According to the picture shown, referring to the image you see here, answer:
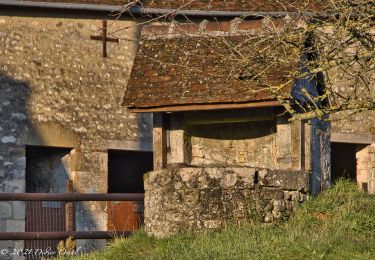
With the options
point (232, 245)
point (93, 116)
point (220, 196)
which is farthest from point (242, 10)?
point (232, 245)

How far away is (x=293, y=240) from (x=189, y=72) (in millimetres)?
4525

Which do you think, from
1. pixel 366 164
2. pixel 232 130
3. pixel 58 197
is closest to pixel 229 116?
pixel 232 130

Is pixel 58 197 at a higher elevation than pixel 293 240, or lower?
higher

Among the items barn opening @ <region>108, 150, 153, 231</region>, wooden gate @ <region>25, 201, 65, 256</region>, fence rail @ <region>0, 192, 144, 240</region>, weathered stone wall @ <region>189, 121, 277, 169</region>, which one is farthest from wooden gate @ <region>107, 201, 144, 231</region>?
fence rail @ <region>0, 192, 144, 240</region>

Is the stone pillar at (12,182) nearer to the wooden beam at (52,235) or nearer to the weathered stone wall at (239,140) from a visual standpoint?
the wooden beam at (52,235)

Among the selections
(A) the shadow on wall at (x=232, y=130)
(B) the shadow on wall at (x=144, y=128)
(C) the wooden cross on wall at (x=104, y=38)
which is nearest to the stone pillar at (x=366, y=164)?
(B) the shadow on wall at (x=144, y=128)

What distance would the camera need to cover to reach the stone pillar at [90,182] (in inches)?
854

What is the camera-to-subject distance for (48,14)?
21891 millimetres

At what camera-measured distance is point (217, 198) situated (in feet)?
47.9

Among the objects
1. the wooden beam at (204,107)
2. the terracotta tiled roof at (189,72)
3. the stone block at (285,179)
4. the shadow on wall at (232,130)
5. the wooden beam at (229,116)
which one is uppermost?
the terracotta tiled roof at (189,72)

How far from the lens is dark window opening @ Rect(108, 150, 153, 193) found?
23530mm

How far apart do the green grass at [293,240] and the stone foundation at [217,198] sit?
0.24 meters

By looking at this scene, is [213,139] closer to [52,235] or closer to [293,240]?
[52,235]

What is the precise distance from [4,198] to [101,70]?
6680 millimetres
